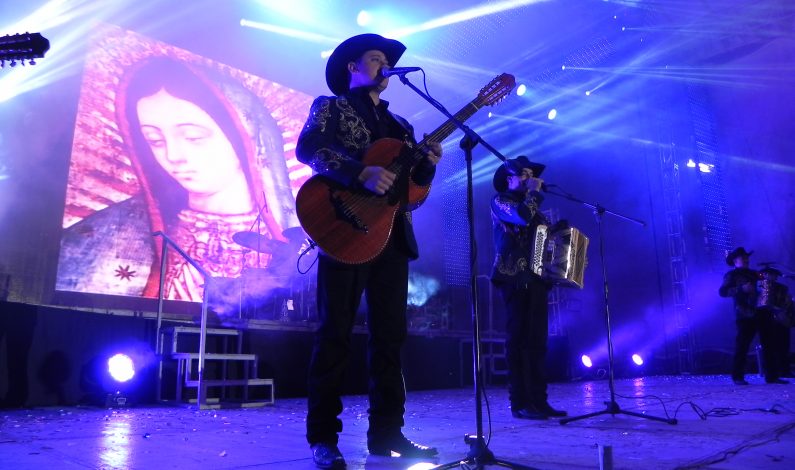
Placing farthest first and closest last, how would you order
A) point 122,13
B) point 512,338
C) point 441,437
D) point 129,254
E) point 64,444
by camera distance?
point 122,13, point 129,254, point 512,338, point 441,437, point 64,444

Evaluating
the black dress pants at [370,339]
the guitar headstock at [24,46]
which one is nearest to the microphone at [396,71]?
the black dress pants at [370,339]

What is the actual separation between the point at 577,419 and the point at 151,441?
8.58 feet

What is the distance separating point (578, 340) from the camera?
11.1 meters

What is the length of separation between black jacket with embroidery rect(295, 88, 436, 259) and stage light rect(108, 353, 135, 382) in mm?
4220

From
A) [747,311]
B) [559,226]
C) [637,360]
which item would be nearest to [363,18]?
[559,226]

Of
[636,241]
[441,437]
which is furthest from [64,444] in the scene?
[636,241]

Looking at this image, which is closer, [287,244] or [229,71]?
[287,244]

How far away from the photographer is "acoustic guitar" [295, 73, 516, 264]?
2.37 meters

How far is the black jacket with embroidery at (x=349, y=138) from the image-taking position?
7.71ft

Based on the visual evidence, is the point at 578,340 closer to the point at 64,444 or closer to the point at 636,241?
the point at 636,241

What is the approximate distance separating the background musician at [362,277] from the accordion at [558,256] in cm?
185

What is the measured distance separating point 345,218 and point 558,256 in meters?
2.44

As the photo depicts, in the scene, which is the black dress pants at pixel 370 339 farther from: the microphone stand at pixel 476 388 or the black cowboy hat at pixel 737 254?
the black cowboy hat at pixel 737 254

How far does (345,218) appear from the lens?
2379 millimetres
